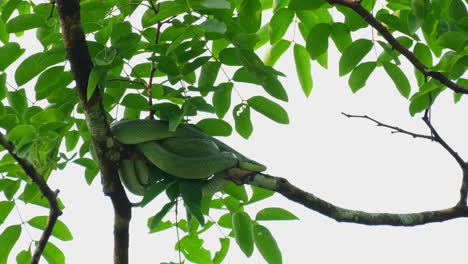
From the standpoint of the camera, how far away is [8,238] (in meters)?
3.67

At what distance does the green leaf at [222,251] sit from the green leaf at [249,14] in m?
1.11

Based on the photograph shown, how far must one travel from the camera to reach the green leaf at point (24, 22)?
327cm

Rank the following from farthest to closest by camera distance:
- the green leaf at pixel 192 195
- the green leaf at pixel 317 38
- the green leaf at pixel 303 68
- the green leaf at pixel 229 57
Answer: the green leaf at pixel 303 68
the green leaf at pixel 317 38
the green leaf at pixel 229 57
the green leaf at pixel 192 195

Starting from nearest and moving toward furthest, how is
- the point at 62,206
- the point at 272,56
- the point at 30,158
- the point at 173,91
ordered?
the point at 173,91, the point at 30,158, the point at 62,206, the point at 272,56

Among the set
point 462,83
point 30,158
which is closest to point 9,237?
point 30,158

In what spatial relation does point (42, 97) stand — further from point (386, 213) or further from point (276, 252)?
point (386, 213)

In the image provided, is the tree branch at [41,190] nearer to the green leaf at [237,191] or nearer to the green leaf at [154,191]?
the green leaf at [154,191]

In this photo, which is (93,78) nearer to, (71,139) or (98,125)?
(98,125)

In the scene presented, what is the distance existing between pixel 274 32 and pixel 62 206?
1.41 meters

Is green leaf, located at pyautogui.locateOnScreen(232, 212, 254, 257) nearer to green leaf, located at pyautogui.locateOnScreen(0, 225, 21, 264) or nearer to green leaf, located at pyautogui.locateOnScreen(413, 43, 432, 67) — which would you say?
green leaf, located at pyautogui.locateOnScreen(0, 225, 21, 264)

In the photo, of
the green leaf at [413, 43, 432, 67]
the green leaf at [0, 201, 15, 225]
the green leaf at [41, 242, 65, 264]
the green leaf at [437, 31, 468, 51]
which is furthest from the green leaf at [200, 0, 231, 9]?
the green leaf at [41, 242, 65, 264]

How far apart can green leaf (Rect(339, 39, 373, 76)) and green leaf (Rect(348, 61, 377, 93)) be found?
0.07 m

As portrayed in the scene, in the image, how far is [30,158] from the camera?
Result: 3277 millimetres

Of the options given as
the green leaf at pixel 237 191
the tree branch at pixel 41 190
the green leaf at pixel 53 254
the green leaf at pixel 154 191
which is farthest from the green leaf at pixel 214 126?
the green leaf at pixel 53 254
